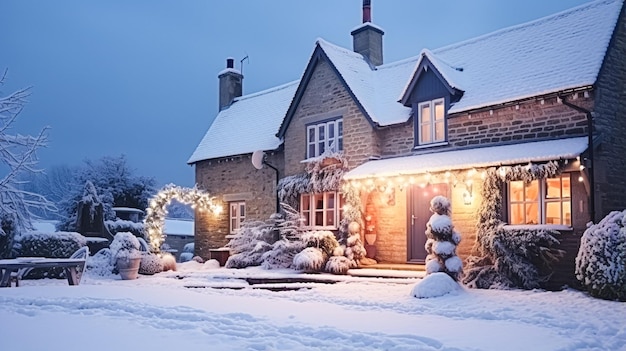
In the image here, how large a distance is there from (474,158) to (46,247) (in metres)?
12.0

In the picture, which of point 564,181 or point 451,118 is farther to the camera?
point 451,118

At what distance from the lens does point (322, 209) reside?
18.9 m

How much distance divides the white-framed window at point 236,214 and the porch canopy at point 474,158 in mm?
6870

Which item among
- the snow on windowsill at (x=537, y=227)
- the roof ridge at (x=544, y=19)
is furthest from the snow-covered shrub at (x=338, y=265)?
the roof ridge at (x=544, y=19)

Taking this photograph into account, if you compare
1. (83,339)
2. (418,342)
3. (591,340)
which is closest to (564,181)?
(591,340)

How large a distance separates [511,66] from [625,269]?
6.95m

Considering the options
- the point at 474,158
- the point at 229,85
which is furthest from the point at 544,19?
the point at 229,85

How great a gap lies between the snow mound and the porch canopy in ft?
10.4

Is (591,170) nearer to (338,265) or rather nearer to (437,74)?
(437,74)

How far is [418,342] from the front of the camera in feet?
23.4

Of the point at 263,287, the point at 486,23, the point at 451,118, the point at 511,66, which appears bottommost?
the point at 263,287

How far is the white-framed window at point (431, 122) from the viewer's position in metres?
16.4

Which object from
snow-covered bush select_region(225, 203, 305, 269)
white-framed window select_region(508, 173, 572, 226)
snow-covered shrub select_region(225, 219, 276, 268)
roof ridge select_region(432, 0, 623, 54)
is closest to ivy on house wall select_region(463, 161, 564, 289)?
white-framed window select_region(508, 173, 572, 226)

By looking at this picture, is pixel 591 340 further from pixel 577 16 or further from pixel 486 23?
pixel 486 23
